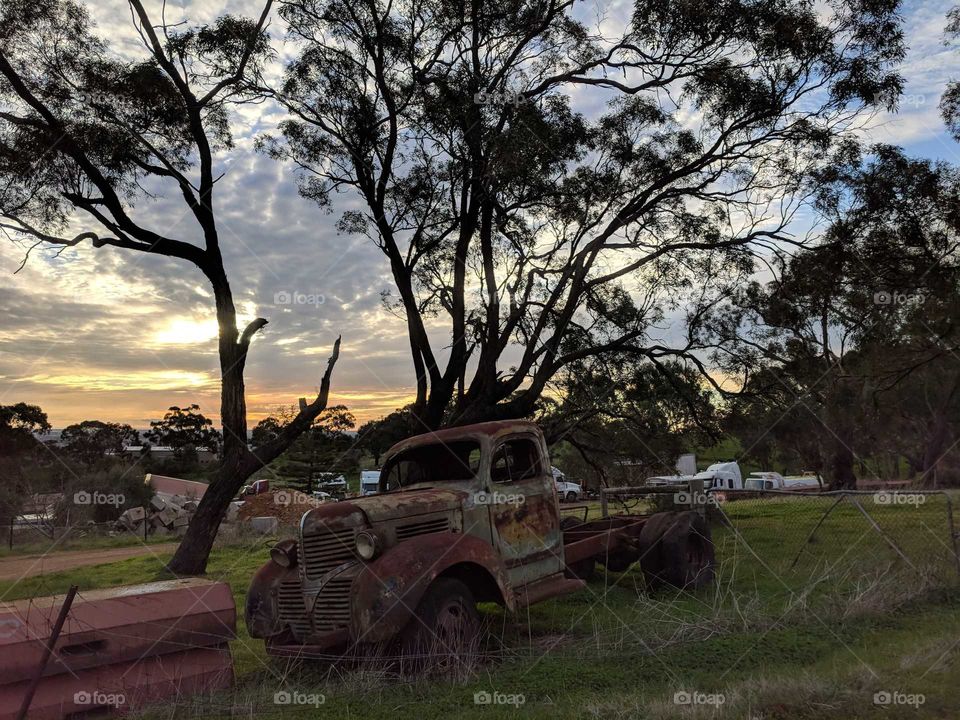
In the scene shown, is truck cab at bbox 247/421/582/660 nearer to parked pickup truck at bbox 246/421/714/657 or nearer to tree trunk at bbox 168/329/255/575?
parked pickup truck at bbox 246/421/714/657

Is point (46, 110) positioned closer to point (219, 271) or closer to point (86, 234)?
point (86, 234)

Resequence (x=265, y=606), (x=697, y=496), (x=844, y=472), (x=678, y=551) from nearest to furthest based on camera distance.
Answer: (x=265, y=606) → (x=678, y=551) → (x=697, y=496) → (x=844, y=472)

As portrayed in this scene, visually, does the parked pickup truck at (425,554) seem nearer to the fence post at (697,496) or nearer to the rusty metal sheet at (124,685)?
the rusty metal sheet at (124,685)

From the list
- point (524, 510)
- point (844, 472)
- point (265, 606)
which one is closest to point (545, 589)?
point (524, 510)

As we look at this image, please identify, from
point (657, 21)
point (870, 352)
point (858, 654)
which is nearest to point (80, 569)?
point (858, 654)

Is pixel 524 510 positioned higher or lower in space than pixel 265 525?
higher

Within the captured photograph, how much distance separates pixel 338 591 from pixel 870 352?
20.9 meters

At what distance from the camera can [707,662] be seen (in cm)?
623

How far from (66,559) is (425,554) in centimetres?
1686

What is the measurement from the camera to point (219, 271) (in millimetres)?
15617

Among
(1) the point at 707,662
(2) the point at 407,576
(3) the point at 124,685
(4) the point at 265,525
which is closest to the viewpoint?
(3) the point at 124,685

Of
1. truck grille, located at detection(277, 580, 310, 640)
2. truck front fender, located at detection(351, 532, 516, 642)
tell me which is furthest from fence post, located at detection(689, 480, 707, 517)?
truck grille, located at detection(277, 580, 310, 640)

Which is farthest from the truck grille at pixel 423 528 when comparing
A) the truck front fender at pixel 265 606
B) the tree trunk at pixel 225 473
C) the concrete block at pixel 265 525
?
the concrete block at pixel 265 525

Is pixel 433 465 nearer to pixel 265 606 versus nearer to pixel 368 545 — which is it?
pixel 368 545
